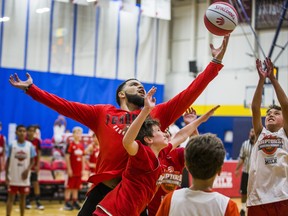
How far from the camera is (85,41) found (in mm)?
21328

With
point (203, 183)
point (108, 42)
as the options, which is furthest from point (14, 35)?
point (203, 183)

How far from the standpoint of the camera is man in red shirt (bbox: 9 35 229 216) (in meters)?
4.38

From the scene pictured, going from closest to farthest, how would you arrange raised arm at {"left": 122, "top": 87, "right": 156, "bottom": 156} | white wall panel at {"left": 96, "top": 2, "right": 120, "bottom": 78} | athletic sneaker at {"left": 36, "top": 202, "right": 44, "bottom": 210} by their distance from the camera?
raised arm at {"left": 122, "top": 87, "right": 156, "bottom": 156} → athletic sneaker at {"left": 36, "top": 202, "right": 44, "bottom": 210} → white wall panel at {"left": 96, "top": 2, "right": 120, "bottom": 78}

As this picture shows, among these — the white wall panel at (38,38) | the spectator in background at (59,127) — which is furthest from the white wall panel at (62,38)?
the spectator in background at (59,127)

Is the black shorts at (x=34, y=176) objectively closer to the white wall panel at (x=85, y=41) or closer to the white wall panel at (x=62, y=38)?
the white wall panel at (x=62, y=38)

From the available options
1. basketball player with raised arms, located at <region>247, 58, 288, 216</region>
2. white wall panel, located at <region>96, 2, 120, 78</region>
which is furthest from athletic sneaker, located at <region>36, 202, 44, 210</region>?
white wall panel, located at <region>96, 2, 120, 78</region>

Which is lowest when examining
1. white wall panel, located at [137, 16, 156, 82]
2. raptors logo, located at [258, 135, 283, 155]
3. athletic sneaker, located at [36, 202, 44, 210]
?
athletic sneaker, located at [36, 202, 44, 210]

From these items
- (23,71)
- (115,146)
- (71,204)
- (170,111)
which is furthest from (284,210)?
(23,71)

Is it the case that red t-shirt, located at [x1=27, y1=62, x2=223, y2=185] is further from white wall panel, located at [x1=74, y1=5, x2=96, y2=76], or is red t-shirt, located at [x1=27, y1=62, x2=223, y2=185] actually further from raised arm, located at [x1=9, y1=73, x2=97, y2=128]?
white wall panel, located at [x1=74, y1=5, x2=96, y2=76]

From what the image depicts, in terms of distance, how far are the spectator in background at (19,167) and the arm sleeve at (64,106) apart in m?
5.57

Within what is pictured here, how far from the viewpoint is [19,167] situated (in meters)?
10.2

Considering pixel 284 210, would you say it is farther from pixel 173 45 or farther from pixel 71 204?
pixel 173 45

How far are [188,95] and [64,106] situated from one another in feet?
3.57

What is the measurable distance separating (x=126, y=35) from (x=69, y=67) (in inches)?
114
